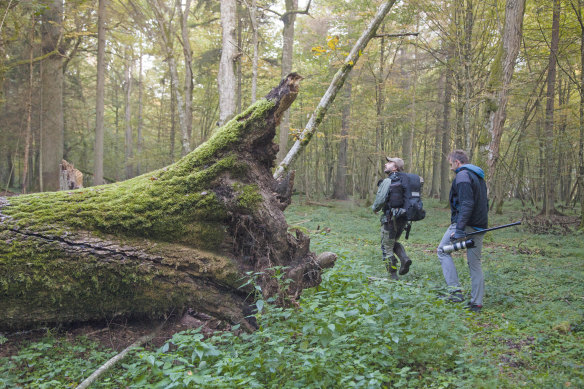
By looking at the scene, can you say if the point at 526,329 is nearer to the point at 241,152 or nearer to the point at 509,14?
the point at 241,152

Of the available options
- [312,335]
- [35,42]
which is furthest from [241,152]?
[35,42]

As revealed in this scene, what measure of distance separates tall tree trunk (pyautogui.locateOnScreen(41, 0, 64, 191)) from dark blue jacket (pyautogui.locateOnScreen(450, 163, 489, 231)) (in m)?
15.4

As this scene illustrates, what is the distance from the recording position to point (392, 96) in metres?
20.9

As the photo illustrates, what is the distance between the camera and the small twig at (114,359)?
2951 mm

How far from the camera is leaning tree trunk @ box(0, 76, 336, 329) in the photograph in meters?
3.53

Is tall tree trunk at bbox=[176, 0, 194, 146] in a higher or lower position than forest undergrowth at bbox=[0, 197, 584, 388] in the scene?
higher

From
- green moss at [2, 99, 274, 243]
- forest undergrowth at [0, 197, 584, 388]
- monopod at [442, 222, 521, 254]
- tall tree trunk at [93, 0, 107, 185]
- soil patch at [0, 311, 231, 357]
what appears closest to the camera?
forest undergrowth at [0, 197, 584, 388]

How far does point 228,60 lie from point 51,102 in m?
10.5

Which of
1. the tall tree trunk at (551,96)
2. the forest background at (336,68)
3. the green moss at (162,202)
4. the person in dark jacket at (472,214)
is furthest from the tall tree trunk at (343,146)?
the green moss at (162,202)

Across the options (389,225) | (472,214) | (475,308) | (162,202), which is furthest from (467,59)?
(162,202)

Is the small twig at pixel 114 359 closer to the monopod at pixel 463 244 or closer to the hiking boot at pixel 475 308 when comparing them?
the monopod at pixel 463 244

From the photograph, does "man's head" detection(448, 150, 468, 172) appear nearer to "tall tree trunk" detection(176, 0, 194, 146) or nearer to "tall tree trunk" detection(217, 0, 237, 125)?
"tall tree trunk" detection(217, 0, 237, 125)

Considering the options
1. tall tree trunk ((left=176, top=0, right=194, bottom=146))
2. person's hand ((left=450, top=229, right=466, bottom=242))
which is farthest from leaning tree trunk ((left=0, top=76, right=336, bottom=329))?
tall tree trunk ((left=176, top=0, right=194, bottom=146))

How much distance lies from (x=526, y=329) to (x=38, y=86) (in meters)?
20.3
